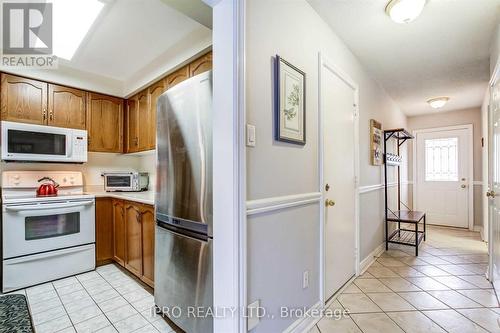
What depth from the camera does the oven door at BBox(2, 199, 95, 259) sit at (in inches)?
89.9

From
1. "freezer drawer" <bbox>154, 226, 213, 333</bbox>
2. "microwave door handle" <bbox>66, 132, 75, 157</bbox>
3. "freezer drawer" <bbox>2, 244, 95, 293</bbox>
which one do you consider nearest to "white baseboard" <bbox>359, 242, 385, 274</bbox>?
"freezer drawer" <bbox>154, 226, 213, 333</bbox>

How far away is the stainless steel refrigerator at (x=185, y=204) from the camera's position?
1.44 metres

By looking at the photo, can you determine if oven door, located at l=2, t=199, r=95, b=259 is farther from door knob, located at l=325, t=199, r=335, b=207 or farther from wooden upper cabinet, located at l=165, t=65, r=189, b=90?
door knob, located at l=325, t=199, r=335, b=207

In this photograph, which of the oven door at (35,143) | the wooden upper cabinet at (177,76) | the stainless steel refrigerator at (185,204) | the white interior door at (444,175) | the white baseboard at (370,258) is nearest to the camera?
the stainless steel refrigerator at (185,204)

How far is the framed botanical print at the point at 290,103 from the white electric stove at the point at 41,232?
2454 mm

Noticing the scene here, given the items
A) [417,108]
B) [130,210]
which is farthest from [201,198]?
[417,108]

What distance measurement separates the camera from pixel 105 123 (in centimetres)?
327

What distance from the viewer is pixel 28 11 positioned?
6.31ft

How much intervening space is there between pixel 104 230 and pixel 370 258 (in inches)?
128

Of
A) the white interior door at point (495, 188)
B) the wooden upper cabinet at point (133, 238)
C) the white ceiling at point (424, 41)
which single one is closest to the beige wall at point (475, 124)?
the white ceiling at point (424, 41)

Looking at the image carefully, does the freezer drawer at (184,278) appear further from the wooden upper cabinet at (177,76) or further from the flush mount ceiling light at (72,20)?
the flush mount ceiling light at (72,20)

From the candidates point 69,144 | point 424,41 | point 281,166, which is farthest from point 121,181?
point 424,41

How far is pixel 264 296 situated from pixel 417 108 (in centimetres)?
503

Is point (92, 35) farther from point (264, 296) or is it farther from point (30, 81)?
point (264, 296)
